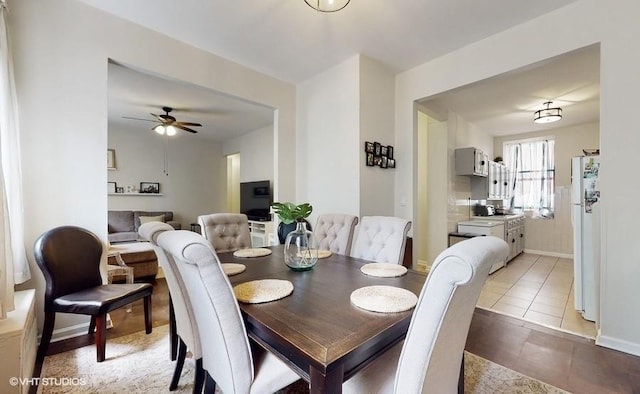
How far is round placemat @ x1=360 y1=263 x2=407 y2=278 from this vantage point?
5.25 feet

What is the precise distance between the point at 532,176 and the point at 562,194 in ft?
2.17

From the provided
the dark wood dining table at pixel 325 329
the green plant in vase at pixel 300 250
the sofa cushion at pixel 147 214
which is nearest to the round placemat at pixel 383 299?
the dark wood dining table at pixel 325 329

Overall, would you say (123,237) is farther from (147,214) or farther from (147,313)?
(147,313)

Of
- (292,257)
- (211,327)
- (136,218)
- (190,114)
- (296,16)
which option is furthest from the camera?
(136,218)

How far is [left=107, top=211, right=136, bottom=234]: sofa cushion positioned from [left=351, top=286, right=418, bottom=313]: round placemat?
5.55 meters

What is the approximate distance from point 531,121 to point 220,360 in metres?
6.34

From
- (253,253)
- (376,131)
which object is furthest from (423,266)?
(253,253)

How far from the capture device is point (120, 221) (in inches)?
208

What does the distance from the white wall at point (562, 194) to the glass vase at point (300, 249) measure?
611cm

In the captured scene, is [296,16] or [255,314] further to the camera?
[296,16]

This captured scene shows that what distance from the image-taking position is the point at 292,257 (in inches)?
69.9

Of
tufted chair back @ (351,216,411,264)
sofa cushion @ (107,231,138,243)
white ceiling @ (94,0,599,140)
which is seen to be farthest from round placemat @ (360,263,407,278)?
sofa cushion @ (107,231,138,243)

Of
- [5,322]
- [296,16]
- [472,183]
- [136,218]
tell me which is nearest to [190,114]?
[136,218]

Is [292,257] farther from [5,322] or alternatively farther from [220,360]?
[5,322]
